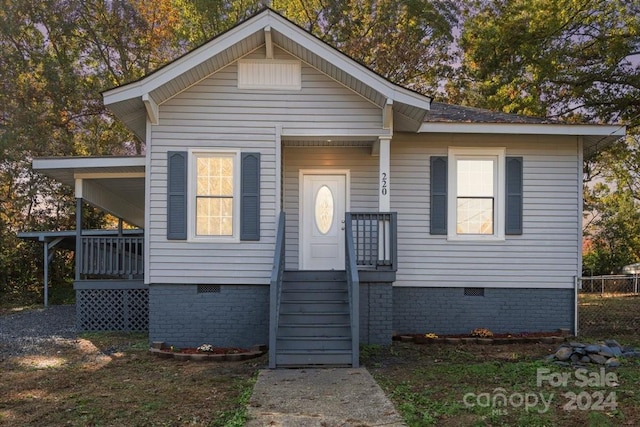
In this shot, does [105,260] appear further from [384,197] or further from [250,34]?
[384,197]

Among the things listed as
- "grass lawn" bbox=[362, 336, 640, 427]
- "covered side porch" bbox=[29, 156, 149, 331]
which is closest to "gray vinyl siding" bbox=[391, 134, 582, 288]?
"grass lawn" bbox=[362, 336, 640, 427]

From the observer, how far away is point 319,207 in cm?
992

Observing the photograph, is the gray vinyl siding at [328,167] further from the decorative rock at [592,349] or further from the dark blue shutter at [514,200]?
the decorative rock at [592,349]

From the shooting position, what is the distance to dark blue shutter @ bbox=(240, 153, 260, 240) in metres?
8.55

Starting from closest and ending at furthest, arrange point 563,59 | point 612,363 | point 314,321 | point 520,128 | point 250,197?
point 612,363
point 314,321
point 250,197
point 520,128
point 563,59

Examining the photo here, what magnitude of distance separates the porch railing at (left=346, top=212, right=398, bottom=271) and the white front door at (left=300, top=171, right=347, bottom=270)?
3.96 feet

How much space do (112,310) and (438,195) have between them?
6.85 m

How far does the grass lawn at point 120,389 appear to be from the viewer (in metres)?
4.99

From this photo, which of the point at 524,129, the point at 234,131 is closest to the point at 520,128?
the point at 524,129

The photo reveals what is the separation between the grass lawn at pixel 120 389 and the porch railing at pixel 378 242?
226cm

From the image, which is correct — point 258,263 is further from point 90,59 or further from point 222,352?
point 90,59

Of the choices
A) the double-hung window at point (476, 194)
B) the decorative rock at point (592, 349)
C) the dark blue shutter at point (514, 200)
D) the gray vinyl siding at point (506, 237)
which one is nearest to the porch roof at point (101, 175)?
the gray vinyl siding at point (506, 237)

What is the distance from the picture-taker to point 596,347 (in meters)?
7.16

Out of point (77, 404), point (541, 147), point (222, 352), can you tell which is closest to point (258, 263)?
point (222, 352)
